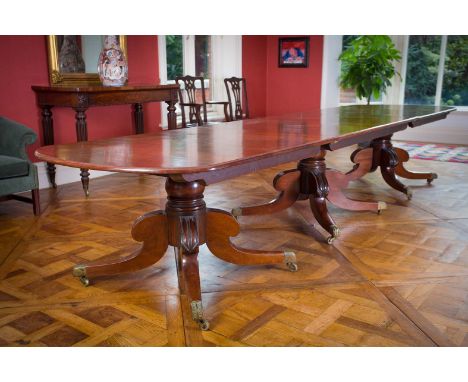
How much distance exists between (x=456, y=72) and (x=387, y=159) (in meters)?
3.56

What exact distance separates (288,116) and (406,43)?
4184mm

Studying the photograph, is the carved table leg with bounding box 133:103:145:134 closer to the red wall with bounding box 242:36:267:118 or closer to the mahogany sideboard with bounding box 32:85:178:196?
the mahogany sideboard with bounding box 32:85:178:196

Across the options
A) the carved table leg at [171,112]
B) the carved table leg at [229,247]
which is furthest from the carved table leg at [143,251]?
the carved table leg at [171,112]

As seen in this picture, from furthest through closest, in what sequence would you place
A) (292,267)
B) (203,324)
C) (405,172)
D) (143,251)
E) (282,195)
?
1. (405,172)
2. (282,195)
3. (292,267)
4. (143,251)
5. (203,324)

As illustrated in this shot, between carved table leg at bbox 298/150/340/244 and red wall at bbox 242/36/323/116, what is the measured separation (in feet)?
12.1

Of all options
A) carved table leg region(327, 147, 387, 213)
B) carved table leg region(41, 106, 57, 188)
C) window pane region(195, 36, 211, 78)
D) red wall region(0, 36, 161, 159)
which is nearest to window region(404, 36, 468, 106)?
window pane region(195, 36, 211, 78)

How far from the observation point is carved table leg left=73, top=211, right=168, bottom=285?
1.96 meters

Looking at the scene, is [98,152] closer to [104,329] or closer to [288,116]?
[104,329]

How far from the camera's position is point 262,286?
202cm

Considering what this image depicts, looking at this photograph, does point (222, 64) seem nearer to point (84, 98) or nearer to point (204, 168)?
point (84, 98)

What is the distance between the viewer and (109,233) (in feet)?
8.90

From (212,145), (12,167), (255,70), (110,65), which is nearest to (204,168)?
(212,145)

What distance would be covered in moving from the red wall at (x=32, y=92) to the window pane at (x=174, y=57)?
0.89 m

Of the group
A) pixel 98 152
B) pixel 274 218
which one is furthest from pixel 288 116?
pixel 98 152
